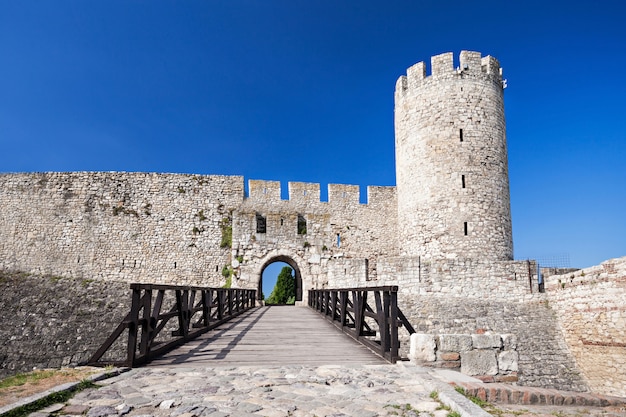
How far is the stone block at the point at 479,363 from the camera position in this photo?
185 inches

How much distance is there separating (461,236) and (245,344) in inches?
453

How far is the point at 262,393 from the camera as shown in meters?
3.75

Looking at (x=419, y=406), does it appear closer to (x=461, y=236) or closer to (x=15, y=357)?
(x=15, y=357)

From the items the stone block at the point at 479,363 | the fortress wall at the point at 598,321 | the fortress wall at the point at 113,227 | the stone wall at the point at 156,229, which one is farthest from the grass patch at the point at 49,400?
the fortress wall at the point at 113,227

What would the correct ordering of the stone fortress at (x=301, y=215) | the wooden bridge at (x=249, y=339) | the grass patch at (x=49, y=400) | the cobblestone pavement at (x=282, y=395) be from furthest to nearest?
the stone fortress at (x=301, y=215) < the wooden bridge at (x=249, y=339) < the cobblestone pavement at (x=282, y=395) < the grass patch at (x=49, y=400)

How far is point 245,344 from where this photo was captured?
641 centimetres

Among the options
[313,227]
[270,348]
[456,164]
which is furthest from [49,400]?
[313,227]

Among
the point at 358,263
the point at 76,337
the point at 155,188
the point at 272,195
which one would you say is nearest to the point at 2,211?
the point at 155,188

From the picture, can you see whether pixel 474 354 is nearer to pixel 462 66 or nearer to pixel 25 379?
pixel 25 379

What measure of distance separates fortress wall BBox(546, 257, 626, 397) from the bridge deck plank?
615cm

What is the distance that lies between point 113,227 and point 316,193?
27.0ft

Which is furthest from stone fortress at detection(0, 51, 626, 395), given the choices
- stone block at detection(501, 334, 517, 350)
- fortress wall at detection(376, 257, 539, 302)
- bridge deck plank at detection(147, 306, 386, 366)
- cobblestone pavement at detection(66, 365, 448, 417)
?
cobblestone pavement at detection(66, 365, 448, 417)

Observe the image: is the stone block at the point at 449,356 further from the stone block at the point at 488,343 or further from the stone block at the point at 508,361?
the stone block at the point at 508,361

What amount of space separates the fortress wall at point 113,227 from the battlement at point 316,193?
3.90ft
